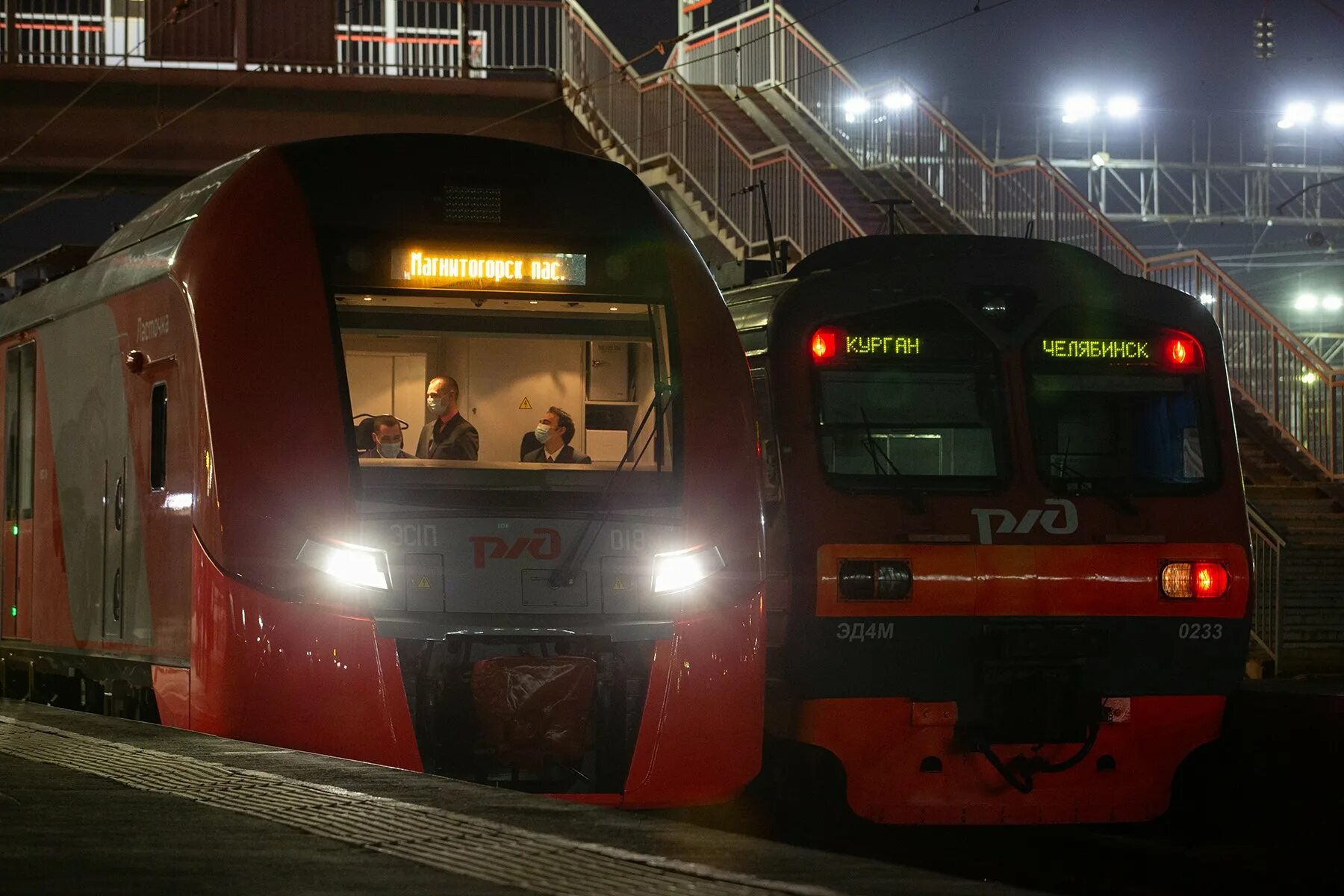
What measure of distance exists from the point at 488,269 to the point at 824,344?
2.22 m

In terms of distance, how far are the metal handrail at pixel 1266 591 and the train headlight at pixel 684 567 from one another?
1110 centimetres

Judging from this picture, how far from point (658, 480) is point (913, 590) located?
6.27 ft

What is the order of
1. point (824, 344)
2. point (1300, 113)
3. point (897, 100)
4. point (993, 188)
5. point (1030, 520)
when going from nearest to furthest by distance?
point (1030, 520)
point (824, 344)
point (993, 188)
point (897, 100)
point (1300, 113)

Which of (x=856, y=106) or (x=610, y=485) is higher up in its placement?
(x=856, y=106)

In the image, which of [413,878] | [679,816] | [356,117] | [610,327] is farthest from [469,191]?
[356,117]

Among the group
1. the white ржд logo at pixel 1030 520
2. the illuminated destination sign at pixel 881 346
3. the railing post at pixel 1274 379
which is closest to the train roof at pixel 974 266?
the illuminated destination sign at pixel 881 346

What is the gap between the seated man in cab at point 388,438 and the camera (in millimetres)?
8984

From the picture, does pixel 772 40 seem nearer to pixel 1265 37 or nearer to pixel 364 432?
pixel 1265 37

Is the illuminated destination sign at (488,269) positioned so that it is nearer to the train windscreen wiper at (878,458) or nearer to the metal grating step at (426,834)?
the train windscreen wiper at (878,458)

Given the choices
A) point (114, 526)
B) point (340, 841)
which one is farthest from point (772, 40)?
point (340, 841)

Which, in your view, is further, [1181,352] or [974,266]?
[1181,352]

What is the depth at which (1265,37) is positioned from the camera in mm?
31797

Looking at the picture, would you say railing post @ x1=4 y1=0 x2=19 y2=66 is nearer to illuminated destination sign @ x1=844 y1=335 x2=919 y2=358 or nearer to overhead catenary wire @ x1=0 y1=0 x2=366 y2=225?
overhead catenary wire @ x1=0 y1=0 x2=366 y2=225

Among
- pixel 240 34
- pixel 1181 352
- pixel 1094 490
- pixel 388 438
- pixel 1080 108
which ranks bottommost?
pixel 1094 490
